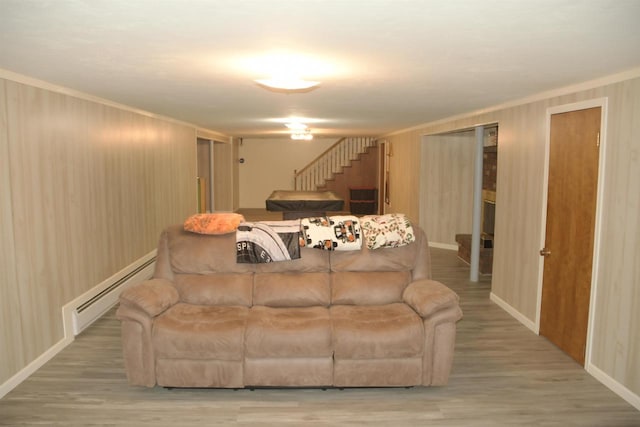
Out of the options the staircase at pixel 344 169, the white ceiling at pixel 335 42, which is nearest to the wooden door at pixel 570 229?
the white ceiling at pixel 335 42

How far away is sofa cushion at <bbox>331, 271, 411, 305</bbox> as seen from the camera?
397 centimetres

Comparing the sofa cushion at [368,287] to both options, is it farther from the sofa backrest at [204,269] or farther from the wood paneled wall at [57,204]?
the wood paneled wall at [57,204]

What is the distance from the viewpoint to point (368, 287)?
4000 mm

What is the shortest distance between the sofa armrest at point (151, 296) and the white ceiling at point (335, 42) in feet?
5.00

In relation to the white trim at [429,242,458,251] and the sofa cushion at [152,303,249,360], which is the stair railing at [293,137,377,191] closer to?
the white trim at [429,242,458,251]

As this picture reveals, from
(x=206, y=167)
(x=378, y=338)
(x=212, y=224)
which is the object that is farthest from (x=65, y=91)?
(x=206, y=167)

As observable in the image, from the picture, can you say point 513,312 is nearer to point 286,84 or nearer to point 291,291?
point 291,291

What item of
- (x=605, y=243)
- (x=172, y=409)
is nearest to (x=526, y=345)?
(x=605, y=243)

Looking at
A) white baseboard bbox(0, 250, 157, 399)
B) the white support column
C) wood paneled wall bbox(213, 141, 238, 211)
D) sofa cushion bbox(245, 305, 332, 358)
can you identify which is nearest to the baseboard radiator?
white baseboard bbox(0, 250, 157, 399)

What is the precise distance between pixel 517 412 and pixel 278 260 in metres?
2.02

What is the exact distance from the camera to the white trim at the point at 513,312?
479 centimetres

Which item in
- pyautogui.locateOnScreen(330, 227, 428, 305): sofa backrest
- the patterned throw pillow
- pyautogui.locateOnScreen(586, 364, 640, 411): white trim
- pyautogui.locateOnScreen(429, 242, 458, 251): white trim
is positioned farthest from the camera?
pyautogui.locateOnScreen(429, 242, 458, 251): white trim

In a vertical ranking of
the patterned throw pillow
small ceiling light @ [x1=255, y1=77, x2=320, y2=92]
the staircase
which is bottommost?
the patterned throw pillow

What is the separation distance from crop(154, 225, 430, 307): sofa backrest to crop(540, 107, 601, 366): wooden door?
1179 mm
